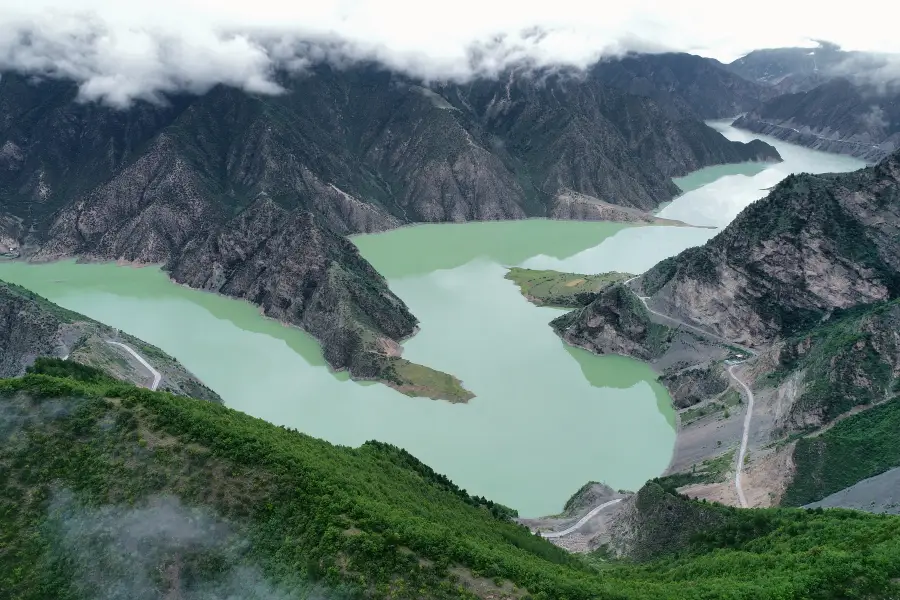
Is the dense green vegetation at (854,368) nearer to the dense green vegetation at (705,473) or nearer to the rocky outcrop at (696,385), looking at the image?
the dense green vegetation at (705,473)

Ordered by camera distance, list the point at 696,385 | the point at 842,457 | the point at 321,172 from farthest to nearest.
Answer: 1. the point at 321,172
2. the point at 696,385
3. the point at 842,457

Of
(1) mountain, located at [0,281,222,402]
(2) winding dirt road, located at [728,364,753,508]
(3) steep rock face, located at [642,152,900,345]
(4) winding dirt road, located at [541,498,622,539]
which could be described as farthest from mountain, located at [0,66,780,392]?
(3) steep rock face, located at [642,152,900,345]

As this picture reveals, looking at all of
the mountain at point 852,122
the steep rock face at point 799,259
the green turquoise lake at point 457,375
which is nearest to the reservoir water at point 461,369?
the green turquoise lake at point 457,375

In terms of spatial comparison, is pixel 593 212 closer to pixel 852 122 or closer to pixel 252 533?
pixel 252 533

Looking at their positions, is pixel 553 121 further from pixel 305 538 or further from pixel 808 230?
pixel 305 538

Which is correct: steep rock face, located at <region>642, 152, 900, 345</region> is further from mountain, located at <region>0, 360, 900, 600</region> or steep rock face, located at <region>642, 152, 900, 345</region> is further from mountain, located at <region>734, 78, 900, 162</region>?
mountain, located at <region>734, 78, 900, 162</region>

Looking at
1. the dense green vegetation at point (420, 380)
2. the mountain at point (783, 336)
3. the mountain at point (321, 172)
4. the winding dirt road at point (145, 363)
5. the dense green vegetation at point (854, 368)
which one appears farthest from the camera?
the mountain at point (321, 172)

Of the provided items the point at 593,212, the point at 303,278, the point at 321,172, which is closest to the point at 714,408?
the point at 303,278
